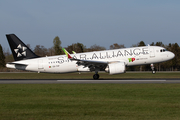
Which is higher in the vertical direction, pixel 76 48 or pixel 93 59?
pixel 76 48

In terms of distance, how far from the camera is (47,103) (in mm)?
13406

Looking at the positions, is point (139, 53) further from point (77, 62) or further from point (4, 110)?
point (4, 110)

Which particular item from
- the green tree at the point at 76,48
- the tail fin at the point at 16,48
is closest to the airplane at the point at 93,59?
the tail fin at the point at 16,48

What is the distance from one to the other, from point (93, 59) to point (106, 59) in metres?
1.85

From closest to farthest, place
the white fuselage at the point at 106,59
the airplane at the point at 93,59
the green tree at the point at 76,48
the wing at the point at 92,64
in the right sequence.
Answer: the wing at the point at 92,64, the airplane at the point at 93,59, the white fuselage at the point at 106,59, the green tree at the point at 76,48

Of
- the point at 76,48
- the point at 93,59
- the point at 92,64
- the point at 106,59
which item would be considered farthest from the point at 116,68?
the point at 76,48

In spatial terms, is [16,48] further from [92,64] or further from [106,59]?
[106,59]

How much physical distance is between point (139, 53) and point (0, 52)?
7838 centimetres

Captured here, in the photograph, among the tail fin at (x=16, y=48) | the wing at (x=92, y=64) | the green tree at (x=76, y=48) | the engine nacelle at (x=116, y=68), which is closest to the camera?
the engine nacelle at (x=116, y=68)

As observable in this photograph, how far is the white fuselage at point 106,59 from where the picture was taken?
31.6 m

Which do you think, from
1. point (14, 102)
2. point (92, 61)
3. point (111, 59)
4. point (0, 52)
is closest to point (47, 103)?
point (14, 102)

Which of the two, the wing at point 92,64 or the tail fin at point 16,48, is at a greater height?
the tail fin at point 16,48

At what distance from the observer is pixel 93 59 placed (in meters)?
32.4

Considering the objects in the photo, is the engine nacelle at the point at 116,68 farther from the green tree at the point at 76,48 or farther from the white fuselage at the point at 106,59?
the green tree at the point at 76,48
